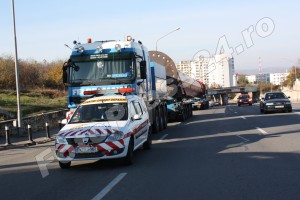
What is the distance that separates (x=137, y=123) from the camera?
11711 millimetres

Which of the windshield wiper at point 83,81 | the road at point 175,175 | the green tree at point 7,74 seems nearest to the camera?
the road at point 175,175

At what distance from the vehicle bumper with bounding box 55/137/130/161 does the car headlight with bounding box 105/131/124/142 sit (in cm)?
7

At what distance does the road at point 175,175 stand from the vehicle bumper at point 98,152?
33 centimetres

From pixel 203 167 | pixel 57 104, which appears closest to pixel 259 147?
pixel 203 167

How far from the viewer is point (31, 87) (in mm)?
44594

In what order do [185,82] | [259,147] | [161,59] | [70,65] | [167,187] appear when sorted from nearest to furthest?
[167,187]
[259,147]
[70,65]
[161,59]
[185,82]

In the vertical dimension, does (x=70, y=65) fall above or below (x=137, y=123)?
above

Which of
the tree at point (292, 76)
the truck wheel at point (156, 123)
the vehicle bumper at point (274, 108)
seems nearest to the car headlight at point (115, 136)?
the truck wheel at point (156, 123)

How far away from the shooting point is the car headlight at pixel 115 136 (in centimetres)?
994

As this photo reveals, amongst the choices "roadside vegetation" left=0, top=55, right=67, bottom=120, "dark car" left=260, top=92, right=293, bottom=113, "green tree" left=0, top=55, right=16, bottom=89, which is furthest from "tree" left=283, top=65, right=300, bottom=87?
"green tree" left=0, top=55, right=16, bottom=89

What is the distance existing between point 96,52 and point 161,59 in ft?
34.6

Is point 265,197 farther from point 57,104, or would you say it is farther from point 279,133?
point 57,104

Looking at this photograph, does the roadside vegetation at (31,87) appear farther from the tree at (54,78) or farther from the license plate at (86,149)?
the license plate at (86,149)

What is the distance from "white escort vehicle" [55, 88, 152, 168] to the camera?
989cm
